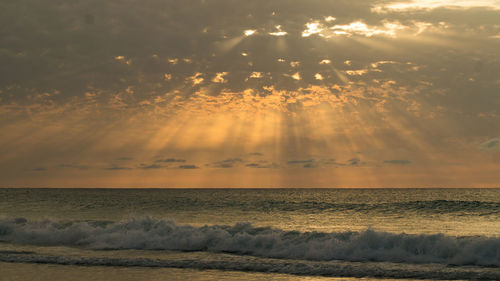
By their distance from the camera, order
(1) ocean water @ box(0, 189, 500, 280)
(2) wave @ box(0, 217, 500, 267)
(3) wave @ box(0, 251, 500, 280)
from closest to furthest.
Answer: (3) wave @ box(0, 251, 500, 280) → (1) ocean water @ box(0, 189, 500, 280) → (2) wave @ box(0, 217, 500, 267)

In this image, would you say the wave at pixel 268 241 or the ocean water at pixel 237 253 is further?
the wave at pixel 268 241

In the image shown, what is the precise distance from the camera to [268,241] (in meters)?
21.8

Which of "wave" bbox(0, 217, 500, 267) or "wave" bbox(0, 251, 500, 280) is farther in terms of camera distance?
"wave" bbox(0, 217, 500, 267)

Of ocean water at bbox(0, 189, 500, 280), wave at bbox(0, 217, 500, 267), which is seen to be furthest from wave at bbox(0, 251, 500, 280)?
wave at bbox(0, 217, 500, 267)

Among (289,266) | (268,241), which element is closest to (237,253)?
(268,241)

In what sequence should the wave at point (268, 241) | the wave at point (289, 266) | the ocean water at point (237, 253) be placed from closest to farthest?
1. the wave at point (289, 266)
2. the ocean water at point (237, 253)
3. the wave at point (268, 241)

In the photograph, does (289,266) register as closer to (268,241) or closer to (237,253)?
(237,253)

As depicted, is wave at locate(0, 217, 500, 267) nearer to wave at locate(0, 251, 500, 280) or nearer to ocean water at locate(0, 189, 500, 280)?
ocean water at locate(0, 189, 500, 280)

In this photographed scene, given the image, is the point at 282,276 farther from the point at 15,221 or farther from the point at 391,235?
the point at 15,221

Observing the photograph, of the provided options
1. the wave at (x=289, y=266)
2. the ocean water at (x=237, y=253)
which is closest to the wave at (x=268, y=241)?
the ocean water at (x=237, y=253)

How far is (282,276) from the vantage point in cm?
1589

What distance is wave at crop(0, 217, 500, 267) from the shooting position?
1866 cm

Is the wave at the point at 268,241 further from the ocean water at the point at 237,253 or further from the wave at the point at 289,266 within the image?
the wave at the point at 289,266

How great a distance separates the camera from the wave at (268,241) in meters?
18.7
